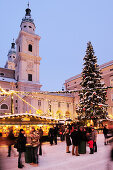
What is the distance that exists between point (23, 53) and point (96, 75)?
27.2 m

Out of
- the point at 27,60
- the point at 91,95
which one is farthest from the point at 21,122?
the point at 27,60

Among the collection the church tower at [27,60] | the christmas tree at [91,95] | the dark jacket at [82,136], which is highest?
the church tower at [27,60]

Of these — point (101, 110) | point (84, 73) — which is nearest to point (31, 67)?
point (84, 73)

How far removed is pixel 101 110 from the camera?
2500 cm

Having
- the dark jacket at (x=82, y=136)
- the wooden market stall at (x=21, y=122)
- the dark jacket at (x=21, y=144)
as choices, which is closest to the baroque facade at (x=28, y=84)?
the wooden market stall at (x=21, y=122)

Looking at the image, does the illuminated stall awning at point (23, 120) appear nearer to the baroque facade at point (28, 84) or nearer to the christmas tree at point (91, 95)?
the christmas tree at point (91, 95)

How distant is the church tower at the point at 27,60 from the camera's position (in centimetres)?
4650

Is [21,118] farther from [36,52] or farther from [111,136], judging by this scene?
[36,52]

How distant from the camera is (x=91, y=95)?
1004 inches

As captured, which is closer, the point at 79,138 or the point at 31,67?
the point at 79,138

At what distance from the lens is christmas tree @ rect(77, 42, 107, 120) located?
25.0 meters

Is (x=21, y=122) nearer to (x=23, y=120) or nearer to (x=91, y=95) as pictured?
(x=23, y=120)

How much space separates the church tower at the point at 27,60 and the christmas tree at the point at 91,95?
22142 millimetres

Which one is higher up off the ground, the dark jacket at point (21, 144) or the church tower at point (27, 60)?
the church tower at point (27, 60)
